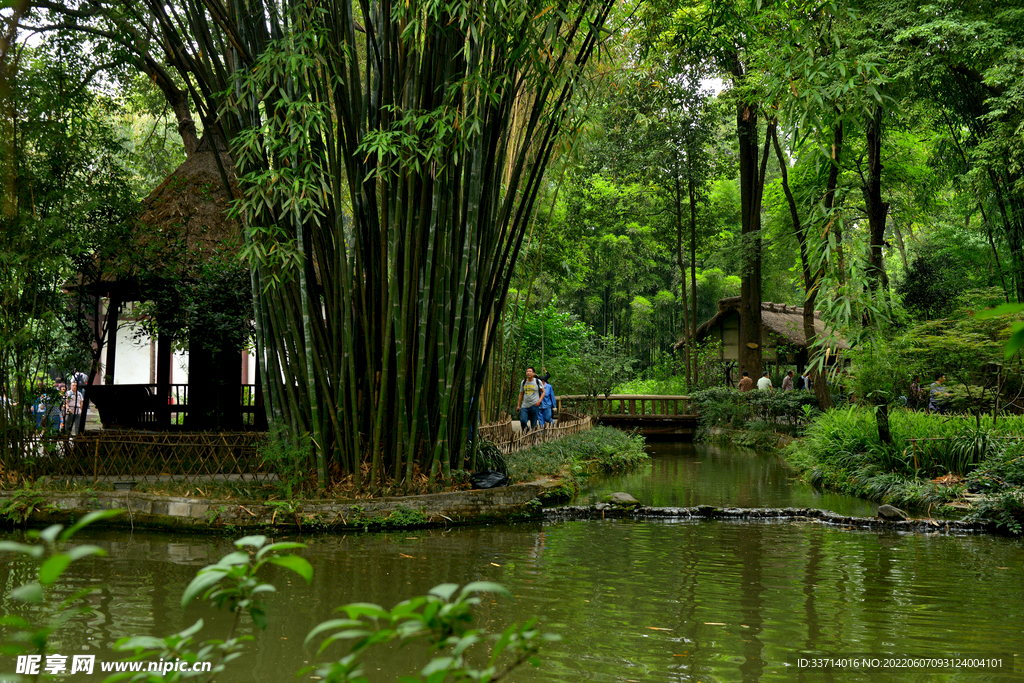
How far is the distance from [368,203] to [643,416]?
10198 millimetres

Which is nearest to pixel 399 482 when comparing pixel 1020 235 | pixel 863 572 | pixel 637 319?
pixel 863 572

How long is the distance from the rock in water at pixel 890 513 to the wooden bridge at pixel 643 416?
840 cm

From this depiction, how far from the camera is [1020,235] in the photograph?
9.20m

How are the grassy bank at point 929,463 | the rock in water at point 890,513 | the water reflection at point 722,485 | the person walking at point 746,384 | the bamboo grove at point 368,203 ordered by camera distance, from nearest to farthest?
the bamboo grove at point 368,203, the rock in water at point 890,513, the grassy bank at point 929,463, the water reflection at point 722,485, the person walking at point 746,384

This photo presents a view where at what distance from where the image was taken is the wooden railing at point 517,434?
8.62 meters

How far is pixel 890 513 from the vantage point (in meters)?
6.12

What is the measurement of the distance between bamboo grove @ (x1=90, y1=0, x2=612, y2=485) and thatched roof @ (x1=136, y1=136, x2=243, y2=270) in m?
1.80

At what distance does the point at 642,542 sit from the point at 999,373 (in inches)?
182

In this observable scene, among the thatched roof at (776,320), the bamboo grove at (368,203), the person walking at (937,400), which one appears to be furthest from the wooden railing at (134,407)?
the thatched roof at (776,320)

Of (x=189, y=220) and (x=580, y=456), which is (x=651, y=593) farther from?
(x=189, y=220)

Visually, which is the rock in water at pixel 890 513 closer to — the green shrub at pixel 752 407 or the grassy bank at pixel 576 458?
the grassy bank at pixel 576 458

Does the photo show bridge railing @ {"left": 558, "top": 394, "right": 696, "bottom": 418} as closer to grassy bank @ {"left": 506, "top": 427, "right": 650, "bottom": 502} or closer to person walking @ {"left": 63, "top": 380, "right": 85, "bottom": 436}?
grassy bank @ {"left": 506, "top": 427, "right": 650, "bottom": 502}

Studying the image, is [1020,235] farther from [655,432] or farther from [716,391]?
[655,432]

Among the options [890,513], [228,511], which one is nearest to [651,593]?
[890,513]
